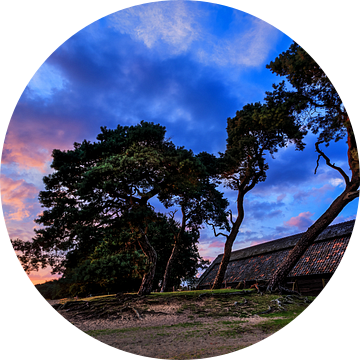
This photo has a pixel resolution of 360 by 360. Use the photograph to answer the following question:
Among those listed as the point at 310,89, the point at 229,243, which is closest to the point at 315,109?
the point at 310,89

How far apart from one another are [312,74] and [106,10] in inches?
403

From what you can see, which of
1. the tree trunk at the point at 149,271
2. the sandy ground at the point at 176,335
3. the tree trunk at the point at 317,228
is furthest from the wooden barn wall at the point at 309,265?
the tree trunk at the point at 149,271

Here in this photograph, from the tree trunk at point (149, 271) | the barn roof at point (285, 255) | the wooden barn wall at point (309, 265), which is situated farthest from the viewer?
the barn roof at point (285, 255)

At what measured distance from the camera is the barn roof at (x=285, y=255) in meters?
15.7

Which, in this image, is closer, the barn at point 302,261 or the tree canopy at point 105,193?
the tree canopy at point 105,193

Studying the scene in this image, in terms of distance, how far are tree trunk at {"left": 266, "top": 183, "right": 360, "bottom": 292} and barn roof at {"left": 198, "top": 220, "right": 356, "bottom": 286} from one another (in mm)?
4710

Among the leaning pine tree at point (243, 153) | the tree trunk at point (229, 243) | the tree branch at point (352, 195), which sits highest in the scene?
the leaning pine tree at point (243, 153)

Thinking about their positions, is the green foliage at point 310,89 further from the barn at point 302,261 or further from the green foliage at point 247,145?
the barn at point 302,261

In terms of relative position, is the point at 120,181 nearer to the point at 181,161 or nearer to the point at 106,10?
the point at 181,161

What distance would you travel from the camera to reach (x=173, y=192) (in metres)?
12.5

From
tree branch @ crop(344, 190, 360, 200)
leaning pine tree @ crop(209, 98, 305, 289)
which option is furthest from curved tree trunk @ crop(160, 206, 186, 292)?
tree branch @ crop(344, 190, 360, 200)

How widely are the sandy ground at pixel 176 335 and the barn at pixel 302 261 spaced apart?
9.68 m

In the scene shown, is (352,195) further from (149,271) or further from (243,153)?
(149,271)

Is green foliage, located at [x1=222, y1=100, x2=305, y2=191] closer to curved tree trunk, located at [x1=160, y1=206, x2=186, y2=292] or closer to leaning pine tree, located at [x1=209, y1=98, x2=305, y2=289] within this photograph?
leaning pine tree, located at [x1=209, y1=98, x2=305, y2=289]
